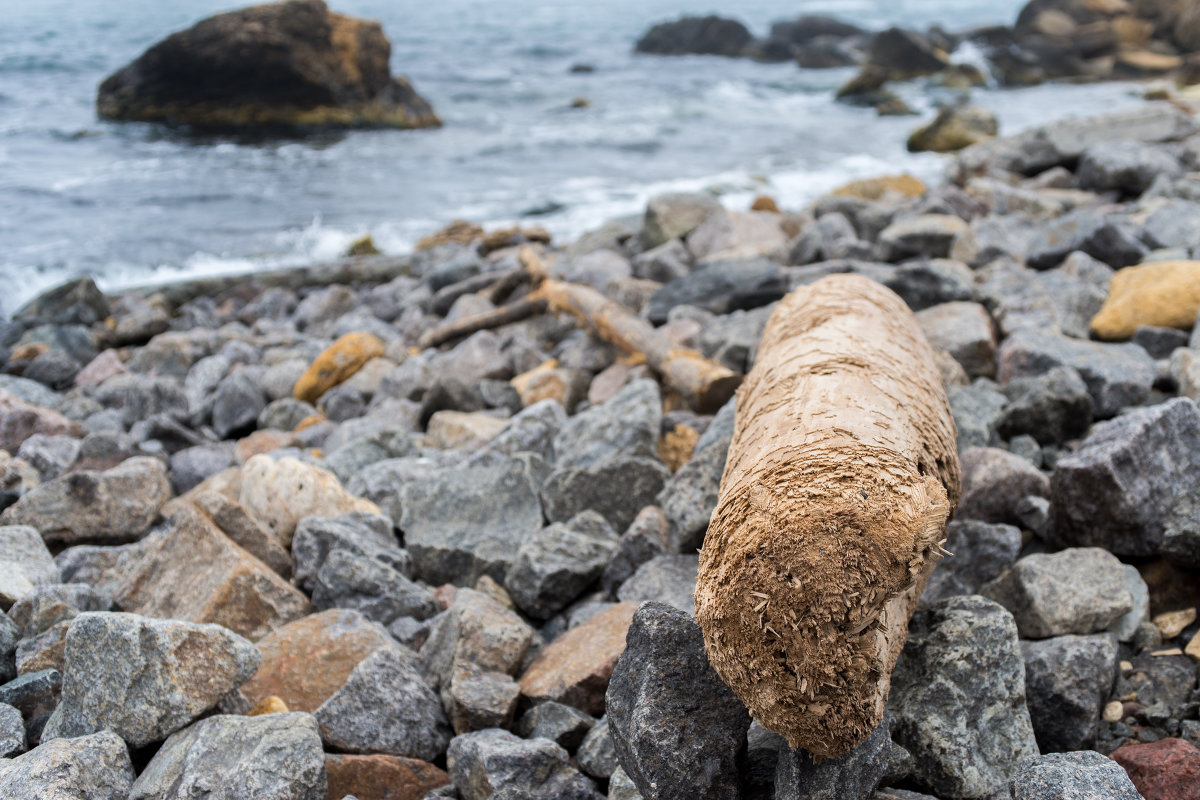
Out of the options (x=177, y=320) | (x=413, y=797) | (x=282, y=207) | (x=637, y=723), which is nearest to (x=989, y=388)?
(x=637, y=723)

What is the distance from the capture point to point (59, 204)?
1247cm

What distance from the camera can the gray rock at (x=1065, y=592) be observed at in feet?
7.07

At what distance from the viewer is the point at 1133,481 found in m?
Result: 2.31

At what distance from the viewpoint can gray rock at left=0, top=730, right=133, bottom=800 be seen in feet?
5.91

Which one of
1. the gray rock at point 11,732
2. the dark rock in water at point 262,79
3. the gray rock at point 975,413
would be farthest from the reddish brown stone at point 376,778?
the dark rock in water at point 262,79

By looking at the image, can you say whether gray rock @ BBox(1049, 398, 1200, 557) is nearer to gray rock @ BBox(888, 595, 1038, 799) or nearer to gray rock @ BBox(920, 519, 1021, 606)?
gray rock @ BBox(920, 519, 1021, 606)

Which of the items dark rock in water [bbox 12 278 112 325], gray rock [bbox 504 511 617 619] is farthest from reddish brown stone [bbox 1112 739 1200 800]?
dark rock in water [bbox 12 278 112 325]

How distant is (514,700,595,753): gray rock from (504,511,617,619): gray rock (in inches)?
23.5

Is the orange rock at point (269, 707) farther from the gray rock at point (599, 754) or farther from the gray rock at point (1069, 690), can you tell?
the gray rock at point (1069, 690)

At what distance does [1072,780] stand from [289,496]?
2.83m

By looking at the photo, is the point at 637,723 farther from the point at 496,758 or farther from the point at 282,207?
the point at 282,207

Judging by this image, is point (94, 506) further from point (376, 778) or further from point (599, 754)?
point (599, 754)

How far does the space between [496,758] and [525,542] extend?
1.14m

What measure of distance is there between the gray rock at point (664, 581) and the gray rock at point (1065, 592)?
2.78ft
